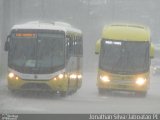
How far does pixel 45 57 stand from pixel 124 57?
2196mm

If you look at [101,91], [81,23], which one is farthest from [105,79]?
[81,23]

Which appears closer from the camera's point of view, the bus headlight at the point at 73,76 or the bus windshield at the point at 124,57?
the bus headlight at the point at 73,76

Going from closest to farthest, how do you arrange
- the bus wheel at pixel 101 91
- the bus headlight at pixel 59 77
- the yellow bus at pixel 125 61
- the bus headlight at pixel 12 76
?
the bus headlight at pixel 12 76 < the bus wheel at pixel 101 91 < the bus headlight at pixel 59 77 < the yellow bus at pixel 125 61

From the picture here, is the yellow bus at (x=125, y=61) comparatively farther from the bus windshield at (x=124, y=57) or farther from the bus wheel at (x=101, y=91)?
A: the bus wheel at (x=101, y=91)

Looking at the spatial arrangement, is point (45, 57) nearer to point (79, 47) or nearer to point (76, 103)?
point (79, 47)

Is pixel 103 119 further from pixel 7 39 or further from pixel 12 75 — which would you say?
pixel 12 75

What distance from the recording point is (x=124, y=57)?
13.0 m

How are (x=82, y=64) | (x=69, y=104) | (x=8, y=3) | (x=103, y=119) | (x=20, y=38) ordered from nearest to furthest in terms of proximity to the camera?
1. (x=103, y=119)
2. (x=8, y=3)
3. (x=69, y=104)
4. (x=82, y=64)
5. (x=20, y=38)

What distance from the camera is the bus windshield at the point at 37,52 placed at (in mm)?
10383

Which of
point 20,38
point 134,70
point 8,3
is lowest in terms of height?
point 134,70

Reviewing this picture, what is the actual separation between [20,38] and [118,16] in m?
2.06

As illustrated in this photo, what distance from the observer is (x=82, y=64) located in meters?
9.97

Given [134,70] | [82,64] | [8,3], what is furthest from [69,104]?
[134,70]

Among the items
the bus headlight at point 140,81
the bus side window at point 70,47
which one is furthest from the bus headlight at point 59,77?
the bus headlight at point 140,81
